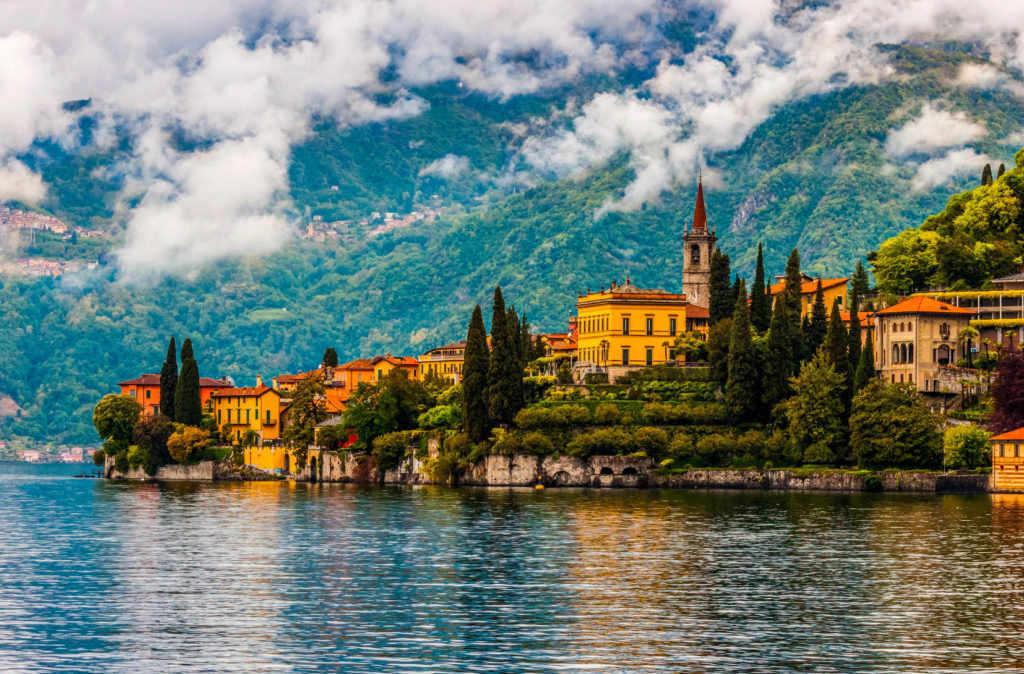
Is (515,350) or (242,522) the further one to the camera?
(515,350)

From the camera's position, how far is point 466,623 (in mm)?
54531

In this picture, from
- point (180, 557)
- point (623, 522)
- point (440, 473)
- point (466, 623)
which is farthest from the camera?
point (440, 473)

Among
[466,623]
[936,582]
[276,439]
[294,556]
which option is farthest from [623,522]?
[276,439]

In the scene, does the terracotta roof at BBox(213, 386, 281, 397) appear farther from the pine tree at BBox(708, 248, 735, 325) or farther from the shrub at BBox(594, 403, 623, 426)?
the shrub at BBox(594, 403, 623, 426)

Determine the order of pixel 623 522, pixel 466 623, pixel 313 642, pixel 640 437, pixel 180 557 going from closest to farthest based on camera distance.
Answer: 1. pixel 313 642
2. pixel 466 623
3. pixel 180 557
4. pixel 623 522
5. pixel 640 437

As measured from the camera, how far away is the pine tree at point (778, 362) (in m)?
123

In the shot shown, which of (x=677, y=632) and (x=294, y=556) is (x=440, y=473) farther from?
(x=677, y=632)

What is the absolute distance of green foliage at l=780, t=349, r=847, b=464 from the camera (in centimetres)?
11712

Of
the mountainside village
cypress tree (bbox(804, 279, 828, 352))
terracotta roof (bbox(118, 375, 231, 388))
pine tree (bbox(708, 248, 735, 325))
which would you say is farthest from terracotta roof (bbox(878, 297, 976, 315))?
terracotta roof (bbox(118, 375, 231, 388))

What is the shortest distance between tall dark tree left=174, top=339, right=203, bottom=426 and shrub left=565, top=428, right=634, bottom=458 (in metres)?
50.4

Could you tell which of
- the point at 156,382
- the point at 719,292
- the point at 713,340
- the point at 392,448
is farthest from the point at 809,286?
the point at 156,382

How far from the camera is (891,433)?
114 meters

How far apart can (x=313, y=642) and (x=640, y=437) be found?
72999 millimetres

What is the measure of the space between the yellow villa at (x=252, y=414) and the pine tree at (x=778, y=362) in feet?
197
